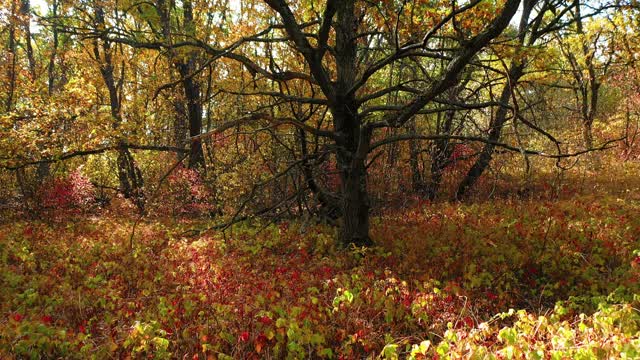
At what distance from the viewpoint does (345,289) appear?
19.2ft

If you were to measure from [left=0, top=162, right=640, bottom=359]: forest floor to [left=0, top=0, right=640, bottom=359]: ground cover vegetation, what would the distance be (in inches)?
1.6

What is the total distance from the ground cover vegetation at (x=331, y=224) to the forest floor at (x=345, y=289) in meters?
0.04

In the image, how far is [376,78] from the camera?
1380cm

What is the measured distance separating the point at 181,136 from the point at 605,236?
48.5 feet

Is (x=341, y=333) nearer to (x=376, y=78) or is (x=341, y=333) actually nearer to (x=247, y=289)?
(x=247, y=289)

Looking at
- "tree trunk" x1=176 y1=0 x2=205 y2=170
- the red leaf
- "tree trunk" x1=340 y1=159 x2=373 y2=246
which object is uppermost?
"tree trunk" x1=176 y1=0 x2=205 y2=170

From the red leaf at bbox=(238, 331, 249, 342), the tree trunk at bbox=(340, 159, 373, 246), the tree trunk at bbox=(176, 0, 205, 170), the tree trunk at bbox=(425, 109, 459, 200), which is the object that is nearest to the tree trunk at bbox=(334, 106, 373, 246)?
the tree trunk at bbox=(340, 159, 373, 246)

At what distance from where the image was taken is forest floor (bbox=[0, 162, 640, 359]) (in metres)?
4.36

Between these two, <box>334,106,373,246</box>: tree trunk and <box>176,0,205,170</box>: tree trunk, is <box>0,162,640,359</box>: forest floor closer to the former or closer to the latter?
<box>334,106,373,246</box>: tree trunk

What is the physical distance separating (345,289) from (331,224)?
3927mm

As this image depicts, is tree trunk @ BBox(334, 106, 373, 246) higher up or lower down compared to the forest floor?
higher up

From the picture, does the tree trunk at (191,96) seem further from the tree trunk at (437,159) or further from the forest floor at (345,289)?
the tree trunk at (437,159)

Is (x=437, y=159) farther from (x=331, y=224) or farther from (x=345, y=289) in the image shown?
(x=345, y=289)

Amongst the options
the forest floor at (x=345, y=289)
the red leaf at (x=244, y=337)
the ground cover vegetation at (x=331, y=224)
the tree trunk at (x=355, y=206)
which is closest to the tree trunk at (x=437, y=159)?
the ground cover vegetation at (x=331, y=224)
